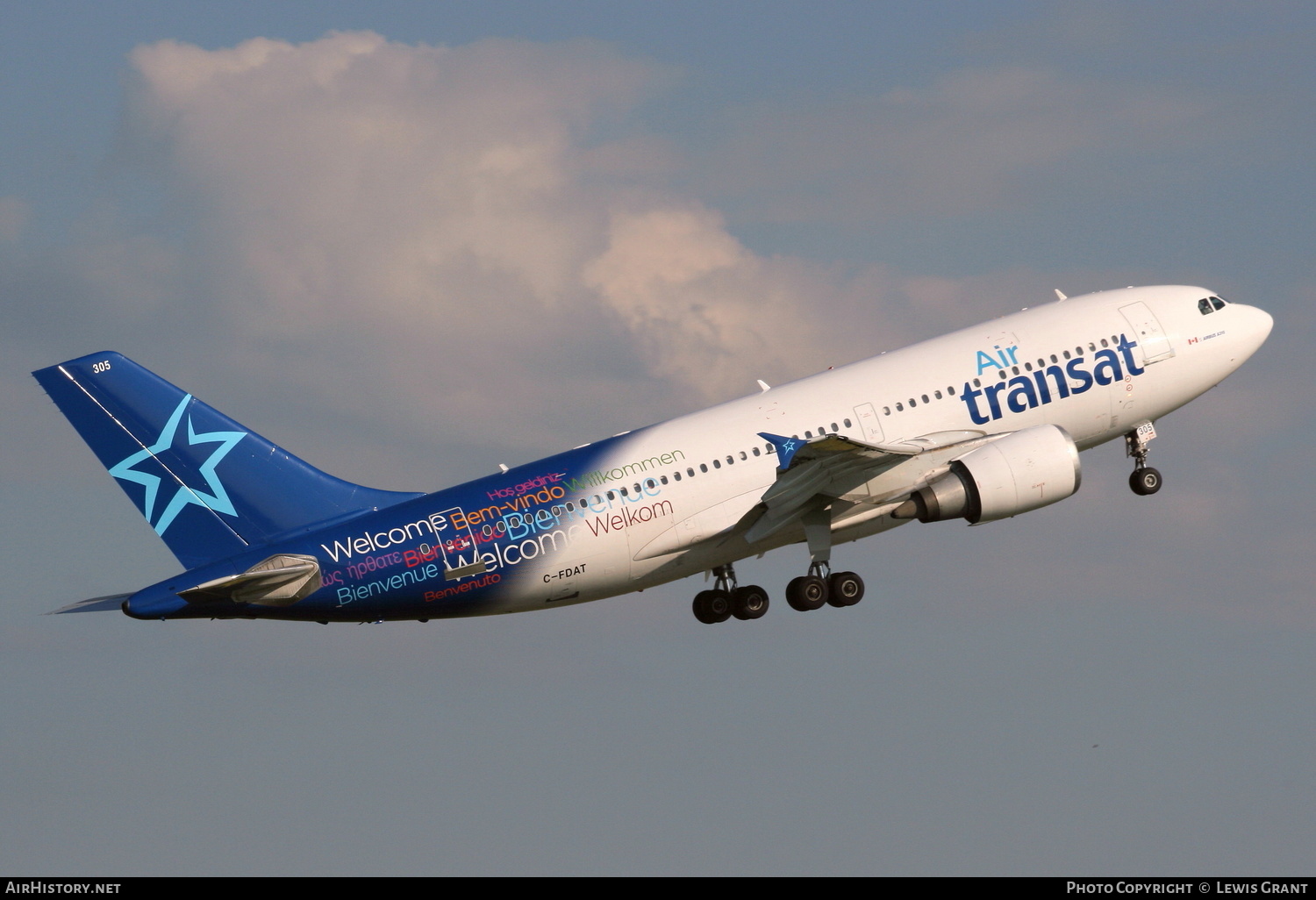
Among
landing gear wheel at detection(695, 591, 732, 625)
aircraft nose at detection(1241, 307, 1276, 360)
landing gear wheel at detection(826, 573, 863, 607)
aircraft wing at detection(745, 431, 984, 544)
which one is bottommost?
landing gear wheel at detection(826, 573, 863, 607)

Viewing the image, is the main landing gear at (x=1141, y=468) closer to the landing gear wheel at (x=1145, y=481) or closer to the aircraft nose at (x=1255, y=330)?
the landing gear wheel at (x=1145, y=481)

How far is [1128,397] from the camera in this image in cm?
5141

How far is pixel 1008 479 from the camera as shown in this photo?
46.9 m

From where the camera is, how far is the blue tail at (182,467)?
4484 cm

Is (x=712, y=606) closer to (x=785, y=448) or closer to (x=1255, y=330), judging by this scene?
(x=785, y=448)

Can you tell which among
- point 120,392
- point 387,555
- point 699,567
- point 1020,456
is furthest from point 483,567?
point 1020,456

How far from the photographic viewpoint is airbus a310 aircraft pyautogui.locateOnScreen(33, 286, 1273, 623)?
44.5 meters

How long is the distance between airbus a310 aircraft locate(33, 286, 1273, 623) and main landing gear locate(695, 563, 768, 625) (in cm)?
38

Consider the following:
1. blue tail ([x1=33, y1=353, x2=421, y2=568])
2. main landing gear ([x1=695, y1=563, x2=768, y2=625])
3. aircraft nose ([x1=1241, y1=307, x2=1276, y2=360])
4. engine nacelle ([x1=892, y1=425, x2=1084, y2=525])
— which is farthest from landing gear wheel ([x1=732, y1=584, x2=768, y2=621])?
aircraft nose ([x1=1241, y1=307, x2=1276, y2=360])

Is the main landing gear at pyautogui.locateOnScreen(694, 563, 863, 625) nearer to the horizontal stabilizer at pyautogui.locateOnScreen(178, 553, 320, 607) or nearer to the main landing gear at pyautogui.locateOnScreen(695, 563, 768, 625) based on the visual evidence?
the main landing gear at pyautogui.locateOnScreen(695, 563, 768, 625)

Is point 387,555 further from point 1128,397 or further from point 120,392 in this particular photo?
point 1128,397

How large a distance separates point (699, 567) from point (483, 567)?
6.77 m

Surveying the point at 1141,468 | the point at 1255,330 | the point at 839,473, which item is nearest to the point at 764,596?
the point at 839,473

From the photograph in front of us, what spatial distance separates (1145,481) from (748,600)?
514 inches
